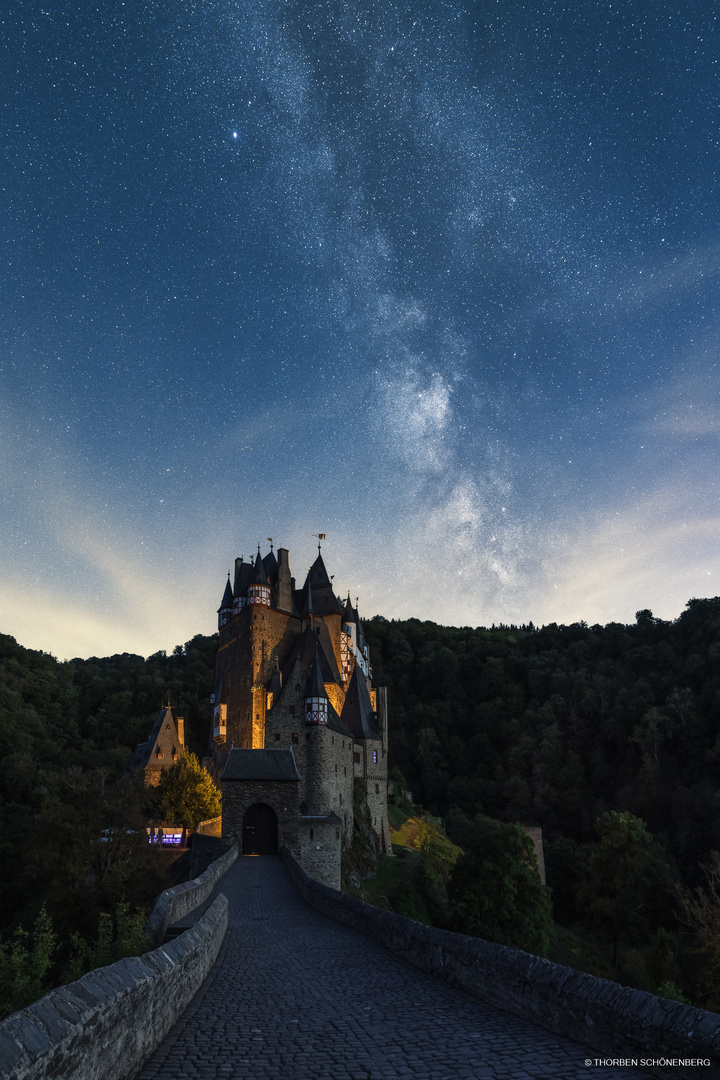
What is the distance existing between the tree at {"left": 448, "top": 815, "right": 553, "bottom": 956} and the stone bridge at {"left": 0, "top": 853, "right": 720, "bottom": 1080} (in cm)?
2536

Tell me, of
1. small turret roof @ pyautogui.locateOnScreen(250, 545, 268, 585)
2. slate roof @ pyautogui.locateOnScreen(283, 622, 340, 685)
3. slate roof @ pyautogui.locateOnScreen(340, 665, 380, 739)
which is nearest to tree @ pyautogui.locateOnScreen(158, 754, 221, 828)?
slate roof @ pyautogui.locateOnScreen(283, 622, 340, 685)

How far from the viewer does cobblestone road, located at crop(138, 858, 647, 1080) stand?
5.39 m

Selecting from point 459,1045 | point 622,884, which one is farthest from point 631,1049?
point 622,884

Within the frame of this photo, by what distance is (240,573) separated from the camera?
60344 mm

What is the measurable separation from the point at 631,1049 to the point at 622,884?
138 ft

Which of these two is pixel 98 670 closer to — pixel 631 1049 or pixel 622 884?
pixel 622 884

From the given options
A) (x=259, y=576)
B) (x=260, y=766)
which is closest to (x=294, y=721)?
(x=260, y=766)

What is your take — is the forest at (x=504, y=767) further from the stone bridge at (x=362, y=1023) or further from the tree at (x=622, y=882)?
the stone bridge at (x=362, y=1023)

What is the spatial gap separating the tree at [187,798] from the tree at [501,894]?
15.0 m

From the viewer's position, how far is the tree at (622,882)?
41281mm

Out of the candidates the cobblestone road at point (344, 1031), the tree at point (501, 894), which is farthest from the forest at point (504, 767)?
the cobblestone road at point (344, 1031)

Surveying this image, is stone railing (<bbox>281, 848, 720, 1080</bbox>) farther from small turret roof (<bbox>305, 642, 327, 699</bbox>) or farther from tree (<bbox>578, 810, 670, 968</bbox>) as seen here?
tree (<bbox>578, 810, 670, 968</bbox>)

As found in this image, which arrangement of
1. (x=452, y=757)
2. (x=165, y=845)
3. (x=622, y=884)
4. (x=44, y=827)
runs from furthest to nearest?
(x=452, y=757) → (x=622, y=884) → (x=165, y=845) → (x=44, y=827)

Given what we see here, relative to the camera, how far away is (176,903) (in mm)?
13289
